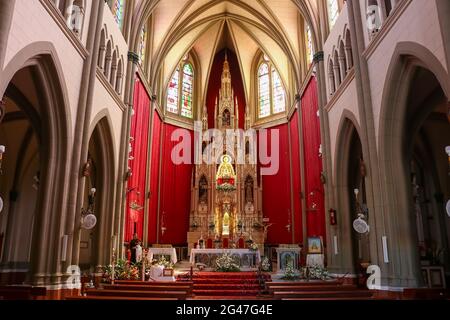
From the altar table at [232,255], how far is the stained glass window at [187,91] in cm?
1127

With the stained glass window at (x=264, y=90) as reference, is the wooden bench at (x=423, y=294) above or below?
below

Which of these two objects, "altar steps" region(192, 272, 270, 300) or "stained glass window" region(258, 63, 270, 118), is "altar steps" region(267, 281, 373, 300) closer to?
"altar steps" region(192, 272, 270, 300)

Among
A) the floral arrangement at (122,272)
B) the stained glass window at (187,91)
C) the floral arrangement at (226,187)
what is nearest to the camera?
the floral arrangement at (122,272)

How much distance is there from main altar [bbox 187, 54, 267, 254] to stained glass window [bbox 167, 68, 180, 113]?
2299mm

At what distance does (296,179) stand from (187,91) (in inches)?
424

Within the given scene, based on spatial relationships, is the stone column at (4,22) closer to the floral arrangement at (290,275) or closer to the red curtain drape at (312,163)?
the floral arrangement at (290,275)

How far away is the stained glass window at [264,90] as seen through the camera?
26984 millimetres

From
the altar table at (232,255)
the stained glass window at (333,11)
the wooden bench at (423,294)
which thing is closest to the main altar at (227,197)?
the altar table at (232,255)

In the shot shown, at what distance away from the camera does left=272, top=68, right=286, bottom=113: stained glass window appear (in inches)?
1018

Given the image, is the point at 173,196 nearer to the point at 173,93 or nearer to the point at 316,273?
the point at 173,93

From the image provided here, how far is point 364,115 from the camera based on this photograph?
37.6 ft
